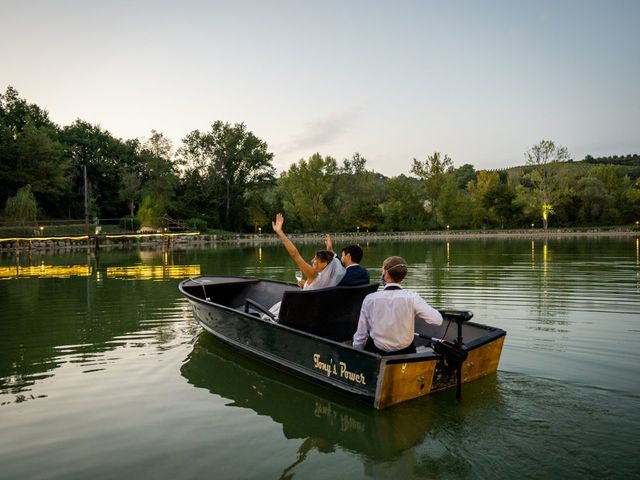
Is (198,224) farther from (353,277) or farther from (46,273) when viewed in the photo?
(353,277)

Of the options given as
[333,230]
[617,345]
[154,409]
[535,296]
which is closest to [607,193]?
[333,230]

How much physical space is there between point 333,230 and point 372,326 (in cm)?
7766

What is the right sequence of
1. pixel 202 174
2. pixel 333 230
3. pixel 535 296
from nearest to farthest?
1. pixel 535 296
2. pixel 202 174
3. pixel 333 230

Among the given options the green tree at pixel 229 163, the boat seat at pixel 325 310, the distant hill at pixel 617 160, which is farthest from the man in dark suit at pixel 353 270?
the distant hill at pixel 617 160

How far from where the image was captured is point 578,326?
9570mm

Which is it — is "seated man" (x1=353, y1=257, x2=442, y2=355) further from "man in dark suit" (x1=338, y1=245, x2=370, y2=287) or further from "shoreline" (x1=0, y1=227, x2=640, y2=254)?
"shoreline" (x1=0, y1=227, x2=640, y2=254)

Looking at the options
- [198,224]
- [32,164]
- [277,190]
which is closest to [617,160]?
[277,190]

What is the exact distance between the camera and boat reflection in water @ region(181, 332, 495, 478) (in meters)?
4.72

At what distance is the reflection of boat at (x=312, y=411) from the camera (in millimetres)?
4957

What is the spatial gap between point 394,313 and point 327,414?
137 cm

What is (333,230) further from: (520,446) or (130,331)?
(520,446)

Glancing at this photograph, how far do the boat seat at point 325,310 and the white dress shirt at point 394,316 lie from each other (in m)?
1.02

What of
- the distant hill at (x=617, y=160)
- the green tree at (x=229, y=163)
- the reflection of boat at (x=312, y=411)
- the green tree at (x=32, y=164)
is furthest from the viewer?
the distant hill at (x=617, y=160)

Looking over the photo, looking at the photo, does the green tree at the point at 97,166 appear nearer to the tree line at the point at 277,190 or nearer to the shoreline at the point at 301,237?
the tree line at the point at 277,190
